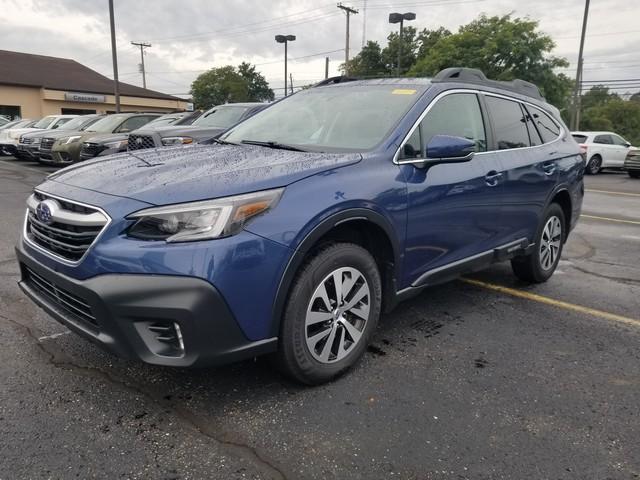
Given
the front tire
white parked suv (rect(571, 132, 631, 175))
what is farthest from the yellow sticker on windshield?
white parked suv (rect(571, 132, 631, 175))

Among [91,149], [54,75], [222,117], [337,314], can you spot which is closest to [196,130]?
[222,117]

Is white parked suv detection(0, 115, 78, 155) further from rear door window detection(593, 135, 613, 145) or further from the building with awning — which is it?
rear door window detection(593, 135, 613, 145)

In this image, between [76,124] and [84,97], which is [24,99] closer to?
[84,97]

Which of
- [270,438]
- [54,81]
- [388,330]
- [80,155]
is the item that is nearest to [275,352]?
[270,438]

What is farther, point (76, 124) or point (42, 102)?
point (42, 102)

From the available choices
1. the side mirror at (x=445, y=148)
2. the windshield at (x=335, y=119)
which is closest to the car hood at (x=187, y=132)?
the windshield at (x=335, y=119)

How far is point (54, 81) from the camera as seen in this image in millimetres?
37375

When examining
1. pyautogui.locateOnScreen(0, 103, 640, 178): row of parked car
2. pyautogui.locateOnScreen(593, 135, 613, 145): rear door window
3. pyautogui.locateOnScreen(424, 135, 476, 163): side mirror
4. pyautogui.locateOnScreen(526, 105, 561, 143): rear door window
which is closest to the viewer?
pyautogui.locateOnScreen(424, 135, 476, 163): side mirror

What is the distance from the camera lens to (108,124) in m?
13.5

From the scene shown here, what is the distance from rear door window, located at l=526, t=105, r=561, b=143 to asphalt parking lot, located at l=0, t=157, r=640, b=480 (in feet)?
5.61

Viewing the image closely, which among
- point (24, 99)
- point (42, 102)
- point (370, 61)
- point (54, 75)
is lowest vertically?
point (42, 102)

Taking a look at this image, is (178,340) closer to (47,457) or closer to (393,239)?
(47,457)

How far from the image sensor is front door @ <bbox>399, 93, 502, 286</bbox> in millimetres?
3246

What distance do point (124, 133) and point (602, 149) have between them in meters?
17.5
